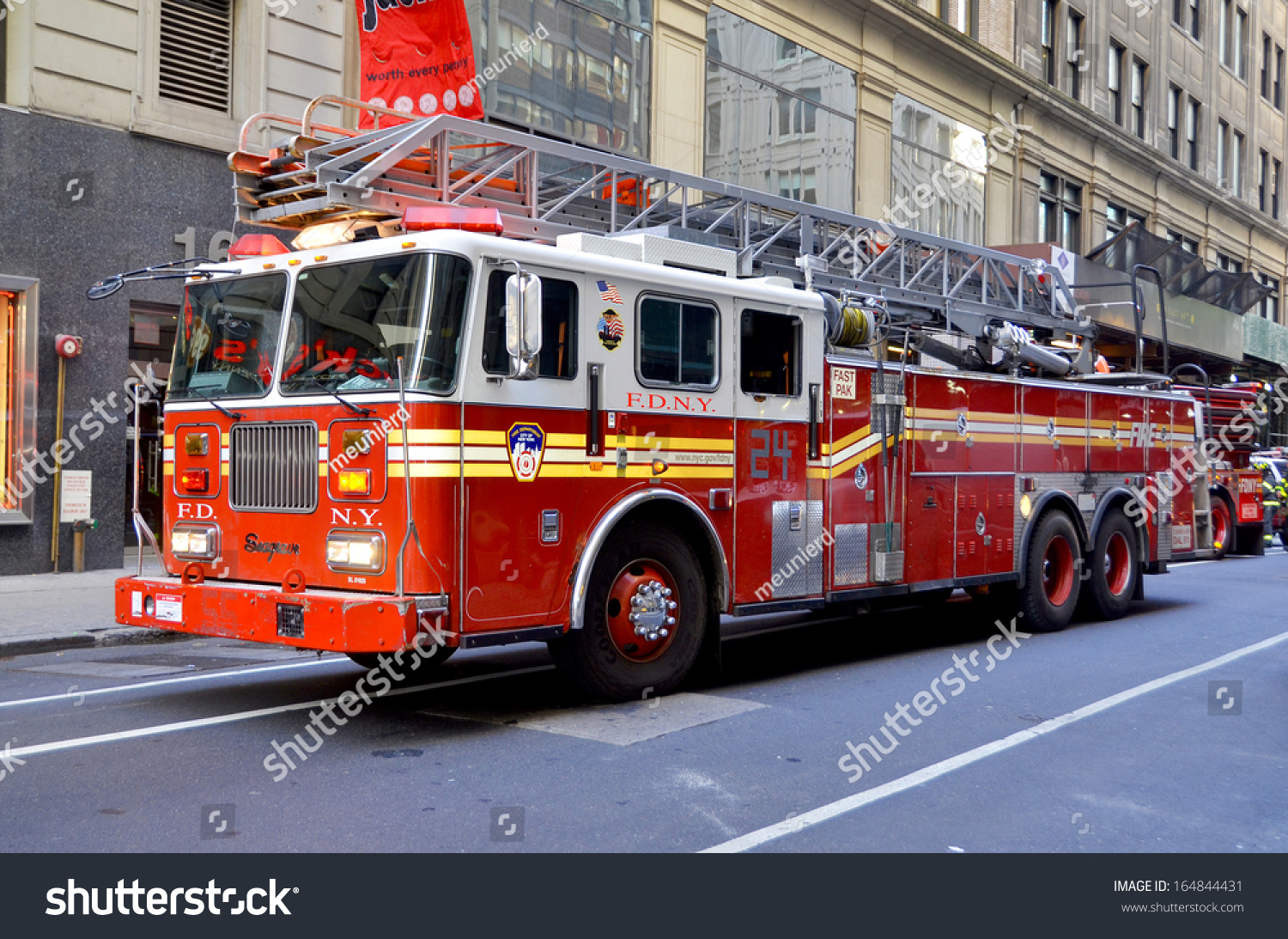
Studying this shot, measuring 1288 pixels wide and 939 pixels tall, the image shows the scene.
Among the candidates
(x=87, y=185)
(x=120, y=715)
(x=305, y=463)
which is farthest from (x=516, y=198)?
(x=87, y=185)

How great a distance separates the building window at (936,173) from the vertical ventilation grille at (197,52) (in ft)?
47.5

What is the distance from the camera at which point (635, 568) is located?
311 inches

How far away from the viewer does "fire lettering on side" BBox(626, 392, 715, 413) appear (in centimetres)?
778

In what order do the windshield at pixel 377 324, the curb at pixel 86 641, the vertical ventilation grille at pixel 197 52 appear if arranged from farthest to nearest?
1. the vertical ventilation grille at pixel 197 52
2. the curb at pixel 86 641
3. the windshield at pixel 377 324

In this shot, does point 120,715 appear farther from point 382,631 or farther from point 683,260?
point 683,260

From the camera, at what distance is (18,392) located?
13.8 m

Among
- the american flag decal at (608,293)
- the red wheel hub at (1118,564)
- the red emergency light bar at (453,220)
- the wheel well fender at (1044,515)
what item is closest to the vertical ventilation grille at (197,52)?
the red emergency light bar at (453,220)

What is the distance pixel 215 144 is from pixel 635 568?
33.0 ft

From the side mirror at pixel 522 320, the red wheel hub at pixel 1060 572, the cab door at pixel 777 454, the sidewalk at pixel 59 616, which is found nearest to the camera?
the side mirror at pixel 522 320

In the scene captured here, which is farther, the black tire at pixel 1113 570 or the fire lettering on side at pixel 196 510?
the black tire at pixel 1113 570

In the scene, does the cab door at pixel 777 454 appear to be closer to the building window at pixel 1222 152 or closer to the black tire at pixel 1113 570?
the black tire at pixel 1113 570

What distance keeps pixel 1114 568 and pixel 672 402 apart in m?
6.87

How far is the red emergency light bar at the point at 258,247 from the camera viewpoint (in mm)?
7766

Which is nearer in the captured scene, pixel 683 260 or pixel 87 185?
pixel 683 260
